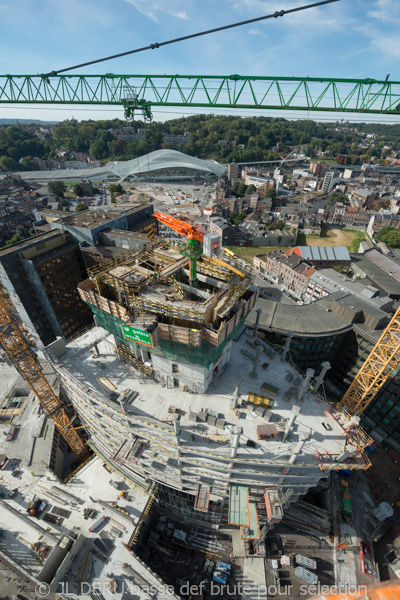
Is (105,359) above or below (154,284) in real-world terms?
below

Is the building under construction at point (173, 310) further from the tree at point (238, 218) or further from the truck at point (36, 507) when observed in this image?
the tree at point (238, 218)

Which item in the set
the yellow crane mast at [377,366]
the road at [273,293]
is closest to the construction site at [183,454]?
the yellow crane mast at [377,366]

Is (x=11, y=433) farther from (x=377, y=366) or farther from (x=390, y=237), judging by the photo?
(x=390, y=237)

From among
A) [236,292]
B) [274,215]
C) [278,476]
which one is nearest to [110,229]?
[236,292]

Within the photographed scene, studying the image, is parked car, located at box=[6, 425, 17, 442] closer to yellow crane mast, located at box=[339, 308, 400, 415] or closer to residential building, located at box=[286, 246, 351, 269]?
yellow crane mast, located at box=[339, 308, 400, 415]

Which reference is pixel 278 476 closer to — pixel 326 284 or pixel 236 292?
pixel 236 292

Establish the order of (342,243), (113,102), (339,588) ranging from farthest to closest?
1. (342,243)
2. (113,102)
3. (339,588)
